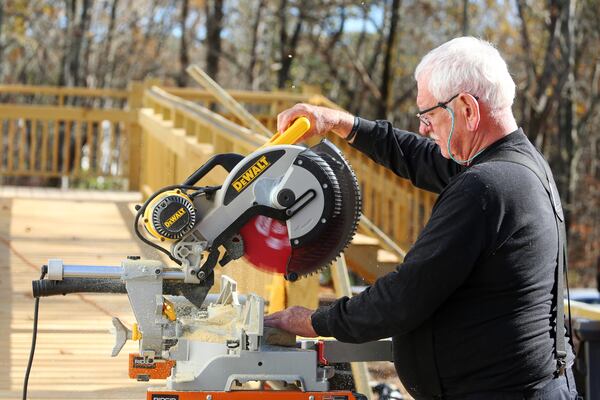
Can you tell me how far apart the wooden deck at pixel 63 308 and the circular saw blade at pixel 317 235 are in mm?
1078

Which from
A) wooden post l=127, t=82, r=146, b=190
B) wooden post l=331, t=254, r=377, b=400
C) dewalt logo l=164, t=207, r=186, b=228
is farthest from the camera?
wooden post l=127, t=82, r=146, b=190

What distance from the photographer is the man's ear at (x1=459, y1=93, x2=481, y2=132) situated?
3.00 metres

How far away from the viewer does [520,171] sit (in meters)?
2.98

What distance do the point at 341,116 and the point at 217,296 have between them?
88 cm

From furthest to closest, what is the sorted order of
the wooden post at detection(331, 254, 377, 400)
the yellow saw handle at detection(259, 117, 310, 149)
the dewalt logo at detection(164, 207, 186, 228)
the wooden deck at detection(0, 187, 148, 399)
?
the wooden post at detection(331, 254, 377, 400), the wooden deck at detection(0, 187, 148, 399), the yellow saw handle at detection(259, 117, 310, 149), the dewalt logo at detection(164, 207, 186, 228)

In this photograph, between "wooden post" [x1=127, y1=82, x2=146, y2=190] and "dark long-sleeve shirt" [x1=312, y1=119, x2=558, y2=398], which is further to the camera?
"wooden post" [x1=127, y1=82, x2=146, y2=190]

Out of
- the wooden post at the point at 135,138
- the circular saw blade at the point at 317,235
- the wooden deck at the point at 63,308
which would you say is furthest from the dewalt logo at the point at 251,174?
the wooden post at the point at 135,138

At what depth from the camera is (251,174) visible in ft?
10.0

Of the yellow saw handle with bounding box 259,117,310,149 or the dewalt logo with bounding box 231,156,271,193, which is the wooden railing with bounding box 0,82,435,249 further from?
the dewalt logo with bounding box 231,156,271,193

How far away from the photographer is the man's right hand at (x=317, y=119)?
3533mm

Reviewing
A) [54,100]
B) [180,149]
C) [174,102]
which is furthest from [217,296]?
[54,100]

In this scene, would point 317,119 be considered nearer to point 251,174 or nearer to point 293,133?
point 293,133

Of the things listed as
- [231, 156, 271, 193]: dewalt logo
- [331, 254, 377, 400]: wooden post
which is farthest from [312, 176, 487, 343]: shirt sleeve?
[331, 254, 377, 400]: wooden post

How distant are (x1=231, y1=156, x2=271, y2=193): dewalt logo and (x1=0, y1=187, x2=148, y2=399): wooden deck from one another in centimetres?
116
